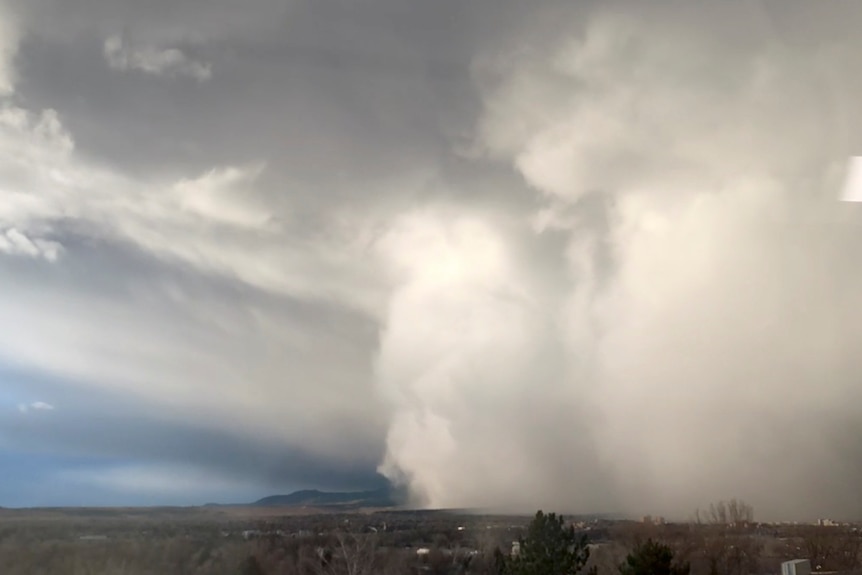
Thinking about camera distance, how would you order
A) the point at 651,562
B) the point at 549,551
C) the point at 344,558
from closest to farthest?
the point at 651,562
the point at 549,551
the point at 344,558

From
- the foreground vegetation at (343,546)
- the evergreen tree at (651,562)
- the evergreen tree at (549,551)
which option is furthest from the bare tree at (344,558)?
the evergreen tree at (651,562)

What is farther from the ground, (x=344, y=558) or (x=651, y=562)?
(x=651, y=562)

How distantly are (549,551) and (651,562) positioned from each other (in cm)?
450

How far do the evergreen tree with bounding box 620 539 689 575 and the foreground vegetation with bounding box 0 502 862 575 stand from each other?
37 millimetres

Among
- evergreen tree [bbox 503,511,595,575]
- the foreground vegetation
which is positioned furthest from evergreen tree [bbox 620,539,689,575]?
evergreen tree [bbox 503,511,595,575]

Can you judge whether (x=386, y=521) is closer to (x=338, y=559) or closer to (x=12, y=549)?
(x=338, y=559)

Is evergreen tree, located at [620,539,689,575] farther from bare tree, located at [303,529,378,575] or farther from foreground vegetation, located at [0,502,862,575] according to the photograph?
bare tree, located at [303,529,378,575]

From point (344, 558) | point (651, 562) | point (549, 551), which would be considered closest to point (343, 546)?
point (344, 558)

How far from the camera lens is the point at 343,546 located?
101ft

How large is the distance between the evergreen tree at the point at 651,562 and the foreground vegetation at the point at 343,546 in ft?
0.12

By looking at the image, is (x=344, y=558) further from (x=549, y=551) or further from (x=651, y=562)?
(x=651, y=562)

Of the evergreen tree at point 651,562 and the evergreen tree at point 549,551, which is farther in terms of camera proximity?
the evergreen tree at point 549,551

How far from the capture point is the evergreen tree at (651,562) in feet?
72.4

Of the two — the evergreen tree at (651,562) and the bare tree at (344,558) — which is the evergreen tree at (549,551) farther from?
the bare tree at (344,558)
